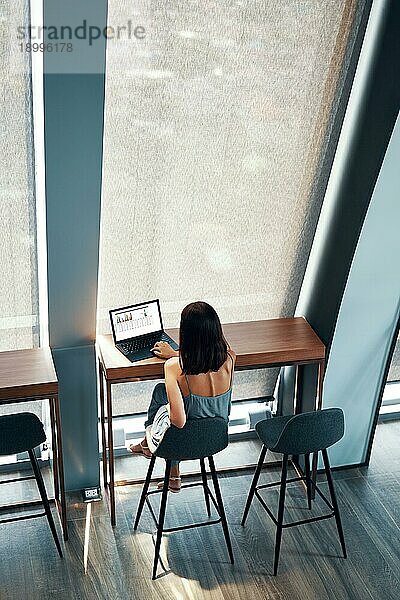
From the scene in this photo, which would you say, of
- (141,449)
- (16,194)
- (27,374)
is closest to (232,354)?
(141,449)

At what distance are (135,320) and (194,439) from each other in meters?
0.80

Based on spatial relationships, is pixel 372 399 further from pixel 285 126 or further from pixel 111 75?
pixel 111 75

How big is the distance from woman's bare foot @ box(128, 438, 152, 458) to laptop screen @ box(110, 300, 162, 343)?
62 cm

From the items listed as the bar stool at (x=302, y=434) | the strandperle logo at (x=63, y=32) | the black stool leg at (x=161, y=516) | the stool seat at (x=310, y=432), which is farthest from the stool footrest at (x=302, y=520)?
the strandperle logo at (x=63, y=32)

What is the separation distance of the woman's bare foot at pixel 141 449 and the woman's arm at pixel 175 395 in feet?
2.06

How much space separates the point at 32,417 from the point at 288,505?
1.55 metres

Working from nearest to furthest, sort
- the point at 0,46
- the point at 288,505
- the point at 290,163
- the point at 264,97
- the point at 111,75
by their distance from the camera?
the point at 0,46
the point at 111,75
the point at 264,97
the point at 290,163
the point at 288,505

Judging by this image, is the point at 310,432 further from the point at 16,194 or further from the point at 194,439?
the point at 16,194

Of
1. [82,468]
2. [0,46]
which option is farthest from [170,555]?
[0,46]

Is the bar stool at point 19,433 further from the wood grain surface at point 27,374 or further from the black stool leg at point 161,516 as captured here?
the black stool leg at point 161,516

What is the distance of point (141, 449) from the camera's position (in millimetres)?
4551

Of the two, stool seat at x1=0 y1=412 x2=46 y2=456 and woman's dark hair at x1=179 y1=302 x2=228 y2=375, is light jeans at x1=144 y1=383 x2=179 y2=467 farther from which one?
stool seat at x1=0 y1=412 x2=46 y2=456

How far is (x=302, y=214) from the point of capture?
439cm

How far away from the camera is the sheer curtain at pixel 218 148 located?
365cm
